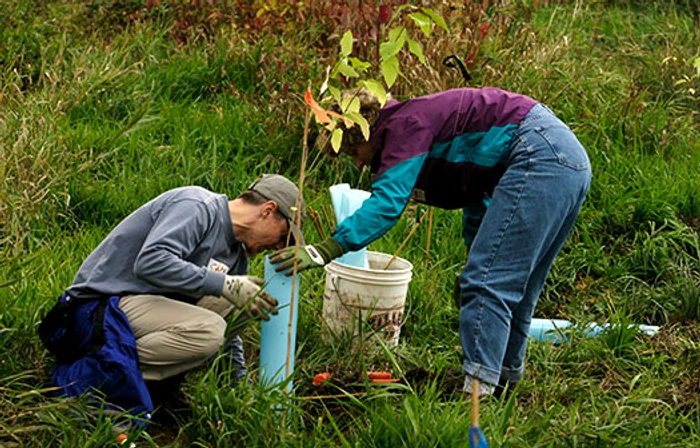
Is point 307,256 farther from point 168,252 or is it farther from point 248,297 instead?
point 168,252

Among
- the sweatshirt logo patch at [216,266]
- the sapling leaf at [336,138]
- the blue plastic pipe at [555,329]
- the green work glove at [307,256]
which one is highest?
the sapling leaf at [336,138]

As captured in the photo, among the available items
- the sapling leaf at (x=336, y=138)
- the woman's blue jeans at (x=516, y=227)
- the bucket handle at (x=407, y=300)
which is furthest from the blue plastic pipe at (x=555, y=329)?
the sapling leaf at (x=336, y=138)

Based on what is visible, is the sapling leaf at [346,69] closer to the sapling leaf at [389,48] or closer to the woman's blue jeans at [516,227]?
the sapling leaf at [389,48]

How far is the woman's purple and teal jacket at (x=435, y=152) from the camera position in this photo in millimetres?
3557

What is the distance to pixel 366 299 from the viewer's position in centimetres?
445

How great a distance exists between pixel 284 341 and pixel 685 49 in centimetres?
557

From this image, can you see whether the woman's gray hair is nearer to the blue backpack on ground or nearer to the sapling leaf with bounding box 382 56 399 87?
the sapling leaf with bounding box 382 56 399 87

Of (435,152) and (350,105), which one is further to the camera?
(435,152)

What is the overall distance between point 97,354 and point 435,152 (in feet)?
4.78

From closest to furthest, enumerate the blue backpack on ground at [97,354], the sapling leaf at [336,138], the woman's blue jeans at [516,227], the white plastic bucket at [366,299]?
the sapling leaf at [336,138], the blue backpack on ground at [97,354], the woman's blue jeans at [516,227], the white plastic bucket at [366,299]

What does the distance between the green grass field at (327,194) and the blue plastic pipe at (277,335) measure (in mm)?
139

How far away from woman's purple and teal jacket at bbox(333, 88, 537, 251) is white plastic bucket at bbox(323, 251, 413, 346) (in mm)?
618

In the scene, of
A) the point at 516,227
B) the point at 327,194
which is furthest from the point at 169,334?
the point at 327,194

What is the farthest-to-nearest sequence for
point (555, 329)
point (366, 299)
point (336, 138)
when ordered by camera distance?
point (555, 329) < point (366, 299) < point (336, 138)
